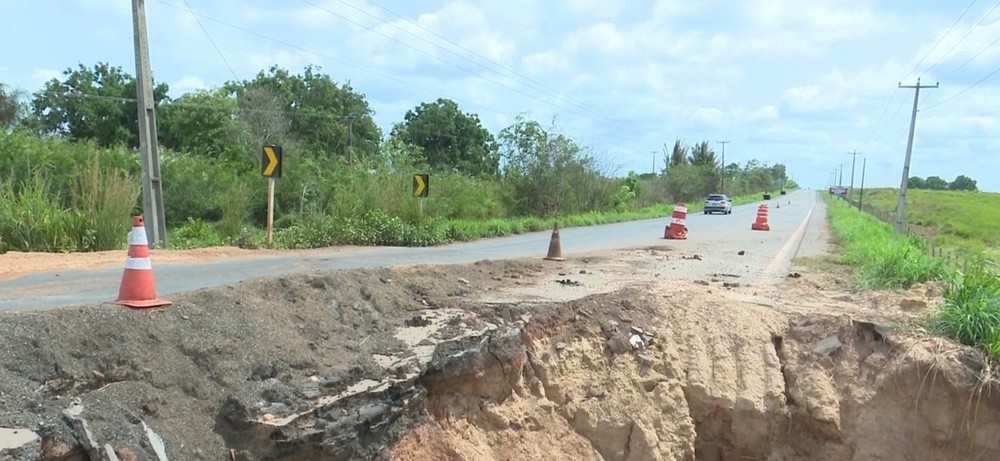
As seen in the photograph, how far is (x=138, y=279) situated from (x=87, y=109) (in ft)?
113

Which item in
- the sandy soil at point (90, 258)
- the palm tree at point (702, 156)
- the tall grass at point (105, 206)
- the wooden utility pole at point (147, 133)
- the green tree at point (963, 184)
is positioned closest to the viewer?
the sandy soil at point (90, 258)

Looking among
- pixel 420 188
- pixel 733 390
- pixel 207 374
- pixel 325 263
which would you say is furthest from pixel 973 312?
pixel 420 188

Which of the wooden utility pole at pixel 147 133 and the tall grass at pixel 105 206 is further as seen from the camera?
the wooden utility pole at pixel 147 133

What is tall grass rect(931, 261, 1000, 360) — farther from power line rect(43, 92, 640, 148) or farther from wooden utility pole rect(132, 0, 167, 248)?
power line rect(43, 92, 640, 148)

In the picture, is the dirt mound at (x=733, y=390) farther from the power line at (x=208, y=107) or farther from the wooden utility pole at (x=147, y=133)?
the power line at (x=208, y=107)

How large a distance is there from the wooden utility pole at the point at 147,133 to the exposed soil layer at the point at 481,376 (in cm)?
860

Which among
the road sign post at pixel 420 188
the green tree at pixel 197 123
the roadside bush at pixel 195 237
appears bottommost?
the roadside bush at pixel 195 237

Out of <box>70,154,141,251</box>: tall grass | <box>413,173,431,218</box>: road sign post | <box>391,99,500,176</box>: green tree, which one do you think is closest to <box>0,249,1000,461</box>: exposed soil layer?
<box>70,154,141,251</box>: tall grass

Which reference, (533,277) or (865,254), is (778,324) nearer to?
(533,277)

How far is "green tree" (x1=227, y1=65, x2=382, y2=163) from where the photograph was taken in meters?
40.4

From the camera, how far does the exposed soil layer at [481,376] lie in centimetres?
397

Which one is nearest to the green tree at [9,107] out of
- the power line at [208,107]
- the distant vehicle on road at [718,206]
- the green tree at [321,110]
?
the power line at [208,107]

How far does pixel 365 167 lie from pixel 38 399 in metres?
18.3

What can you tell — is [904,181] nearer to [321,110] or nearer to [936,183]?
[321,110]
